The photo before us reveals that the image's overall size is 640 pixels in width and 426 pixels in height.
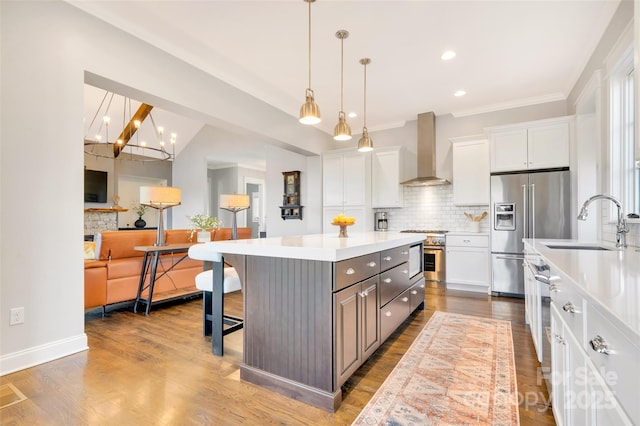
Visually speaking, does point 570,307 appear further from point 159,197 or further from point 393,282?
point 159,197

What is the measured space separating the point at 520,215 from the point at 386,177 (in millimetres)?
2248

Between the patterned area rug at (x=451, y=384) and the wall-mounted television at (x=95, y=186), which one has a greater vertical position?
the wall-mounted television at (x=95, y=186)

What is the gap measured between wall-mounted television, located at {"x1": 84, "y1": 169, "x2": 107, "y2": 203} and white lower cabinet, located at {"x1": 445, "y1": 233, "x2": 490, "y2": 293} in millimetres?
8751

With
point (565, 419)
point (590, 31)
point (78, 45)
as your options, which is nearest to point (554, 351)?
point (565, 419)

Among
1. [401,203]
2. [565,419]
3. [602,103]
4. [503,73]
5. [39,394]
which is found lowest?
[39,394]

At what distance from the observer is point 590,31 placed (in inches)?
123

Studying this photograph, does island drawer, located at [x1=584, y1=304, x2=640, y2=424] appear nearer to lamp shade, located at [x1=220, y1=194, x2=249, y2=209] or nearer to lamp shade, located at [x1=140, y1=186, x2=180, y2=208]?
lamp shade, located at [x1=140, y1=186, x2=180, y2=208]

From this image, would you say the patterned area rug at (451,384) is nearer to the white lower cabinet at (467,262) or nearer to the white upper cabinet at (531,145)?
the white lower cabinet at (467,262)

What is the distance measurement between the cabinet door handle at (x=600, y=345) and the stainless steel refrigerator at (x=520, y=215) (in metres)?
3.99

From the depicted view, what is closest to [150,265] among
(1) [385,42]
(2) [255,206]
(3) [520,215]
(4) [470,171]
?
(1) [385,42]

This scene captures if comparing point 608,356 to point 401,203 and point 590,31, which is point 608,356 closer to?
point 590,31

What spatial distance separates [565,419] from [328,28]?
3340mm

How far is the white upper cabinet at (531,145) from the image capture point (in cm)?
423

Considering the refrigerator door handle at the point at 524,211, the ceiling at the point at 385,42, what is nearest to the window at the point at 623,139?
the ceiling at the point at 385,42
